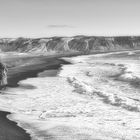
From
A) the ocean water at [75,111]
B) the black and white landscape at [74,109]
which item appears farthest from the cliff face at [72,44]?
the ocean water at [75,111]

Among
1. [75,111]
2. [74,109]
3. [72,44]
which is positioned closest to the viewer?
[75,111]

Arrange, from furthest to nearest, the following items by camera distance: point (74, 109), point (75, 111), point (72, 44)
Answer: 1. point (72, 44)
2. point (74, 109)
3. point (75, 111)

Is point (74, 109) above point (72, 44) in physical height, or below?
below

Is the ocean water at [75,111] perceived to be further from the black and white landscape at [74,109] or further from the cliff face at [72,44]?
the cliff face at [72,44]

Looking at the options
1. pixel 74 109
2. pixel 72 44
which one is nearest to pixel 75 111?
pixel 74 109

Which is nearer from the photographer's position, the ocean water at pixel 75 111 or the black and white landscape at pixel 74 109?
the ocean water at pixel 75 111

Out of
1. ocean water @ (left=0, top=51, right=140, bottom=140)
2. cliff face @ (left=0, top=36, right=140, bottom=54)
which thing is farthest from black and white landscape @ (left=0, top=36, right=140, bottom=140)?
cliff face @ (left=0, top=36, right=140, bottom=54)

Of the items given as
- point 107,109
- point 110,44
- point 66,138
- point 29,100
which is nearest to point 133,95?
point 107,109

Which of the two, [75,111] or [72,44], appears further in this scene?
[72,44]

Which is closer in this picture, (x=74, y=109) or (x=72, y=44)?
(x=74, y=109)

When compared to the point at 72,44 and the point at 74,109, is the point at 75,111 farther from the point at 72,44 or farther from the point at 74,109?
the point at 72,44
